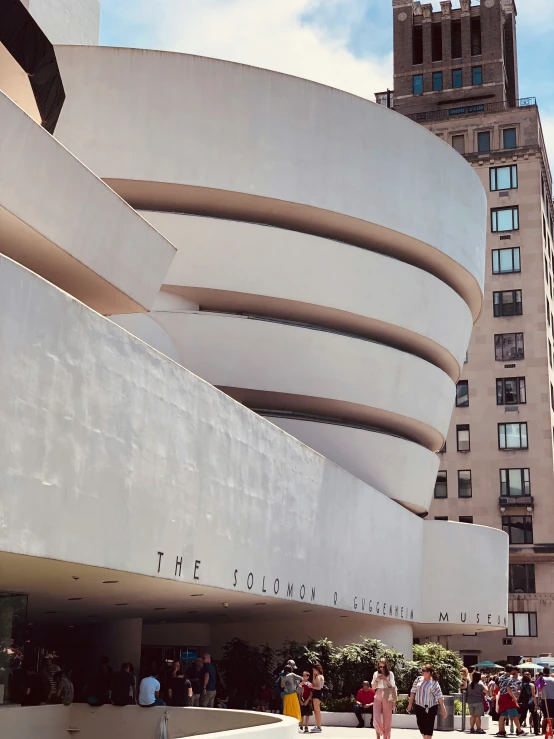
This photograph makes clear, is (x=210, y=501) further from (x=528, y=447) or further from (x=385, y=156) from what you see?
(x=528, y=447)

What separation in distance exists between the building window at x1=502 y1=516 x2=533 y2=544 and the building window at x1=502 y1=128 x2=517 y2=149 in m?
23.0

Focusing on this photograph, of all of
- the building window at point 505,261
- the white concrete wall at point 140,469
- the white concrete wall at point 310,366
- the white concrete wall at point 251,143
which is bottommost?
the white concrete wall at point 140,469

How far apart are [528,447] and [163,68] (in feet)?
128

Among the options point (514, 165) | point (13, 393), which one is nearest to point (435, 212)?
point (13, 393)

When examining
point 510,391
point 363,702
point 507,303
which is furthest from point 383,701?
point 507,303

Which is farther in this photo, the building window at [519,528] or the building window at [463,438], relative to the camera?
the building window at [463,438]

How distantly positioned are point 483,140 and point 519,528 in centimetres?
2435

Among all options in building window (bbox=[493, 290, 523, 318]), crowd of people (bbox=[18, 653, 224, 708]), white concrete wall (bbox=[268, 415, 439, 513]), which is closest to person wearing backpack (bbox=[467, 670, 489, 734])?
crowd of people (bbox=[18, 653, 224, 708])

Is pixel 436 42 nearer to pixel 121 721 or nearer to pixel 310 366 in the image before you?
pixel 310 366

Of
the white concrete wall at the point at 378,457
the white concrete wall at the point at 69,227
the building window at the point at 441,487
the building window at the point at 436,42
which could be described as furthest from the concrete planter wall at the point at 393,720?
the building window at the point at 436,42

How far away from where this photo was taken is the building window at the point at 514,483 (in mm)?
56625

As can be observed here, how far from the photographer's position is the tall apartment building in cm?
5488

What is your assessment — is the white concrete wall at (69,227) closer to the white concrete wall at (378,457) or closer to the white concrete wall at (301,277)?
the white concrete wall at (301,277)

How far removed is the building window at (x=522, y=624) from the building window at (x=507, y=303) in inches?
686
